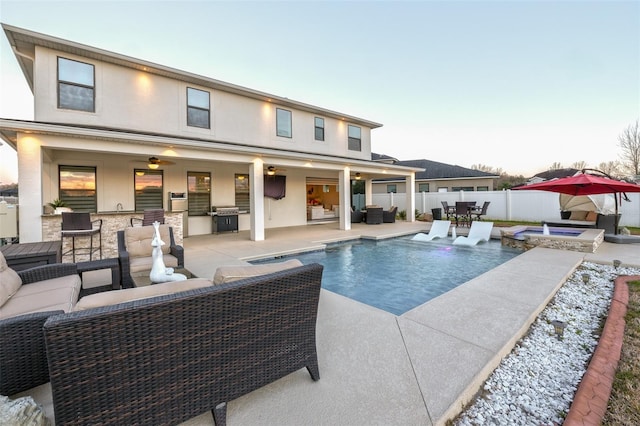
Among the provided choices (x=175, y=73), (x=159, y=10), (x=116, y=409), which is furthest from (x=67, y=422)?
(x=159, y=10)

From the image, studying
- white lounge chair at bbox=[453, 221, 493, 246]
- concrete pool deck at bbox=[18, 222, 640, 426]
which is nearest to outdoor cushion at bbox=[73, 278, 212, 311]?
concrete pool deck at bbox=[18, 222, 640, 426]

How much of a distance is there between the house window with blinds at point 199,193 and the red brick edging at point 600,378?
1114 cm

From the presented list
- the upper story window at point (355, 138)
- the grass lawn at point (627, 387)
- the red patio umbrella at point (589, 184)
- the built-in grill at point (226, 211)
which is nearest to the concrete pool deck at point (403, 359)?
the grass lawn at point (627, 387)

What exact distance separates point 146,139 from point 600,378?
8869 mm

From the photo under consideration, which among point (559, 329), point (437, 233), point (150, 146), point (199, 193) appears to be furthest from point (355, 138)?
point (559, 329)

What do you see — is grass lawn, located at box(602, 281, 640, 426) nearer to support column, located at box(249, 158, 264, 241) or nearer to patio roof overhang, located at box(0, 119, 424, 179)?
support column, located at box(249, 158, 264, 241)

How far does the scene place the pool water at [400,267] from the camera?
A: 187 inches

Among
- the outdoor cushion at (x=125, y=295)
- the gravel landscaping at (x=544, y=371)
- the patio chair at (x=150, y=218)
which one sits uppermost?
the patio chair at (x=150, y=218)

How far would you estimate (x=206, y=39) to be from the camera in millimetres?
10969

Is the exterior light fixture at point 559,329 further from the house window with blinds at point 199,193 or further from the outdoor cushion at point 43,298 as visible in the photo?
the house window with blinds at point 199,193

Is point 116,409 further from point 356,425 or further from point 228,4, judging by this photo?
point 228,4

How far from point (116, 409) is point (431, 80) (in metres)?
16.1

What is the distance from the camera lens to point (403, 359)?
2.44m

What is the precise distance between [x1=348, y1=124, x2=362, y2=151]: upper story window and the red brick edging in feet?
40.8
